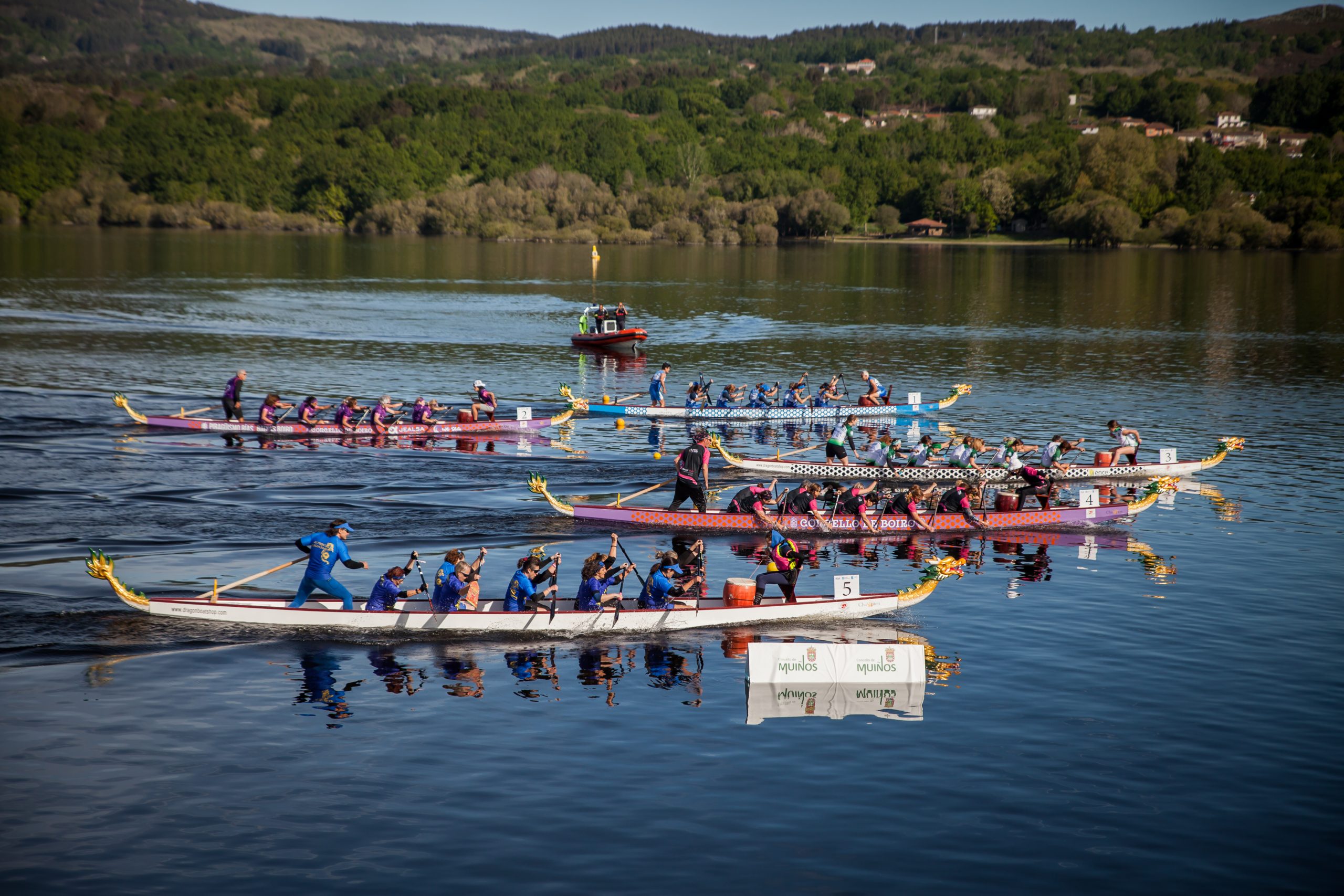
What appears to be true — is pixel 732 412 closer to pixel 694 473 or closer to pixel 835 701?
pixel 694 473

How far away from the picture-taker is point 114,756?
57.5 feet

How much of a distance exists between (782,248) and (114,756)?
185 metres

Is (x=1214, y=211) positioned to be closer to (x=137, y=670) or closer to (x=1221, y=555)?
(x=1221, y=555)

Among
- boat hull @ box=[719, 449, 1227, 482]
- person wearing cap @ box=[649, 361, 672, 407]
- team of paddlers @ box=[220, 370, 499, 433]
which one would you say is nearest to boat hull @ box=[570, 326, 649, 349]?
person wearing cap @ box=[649, 361, 672, 407]

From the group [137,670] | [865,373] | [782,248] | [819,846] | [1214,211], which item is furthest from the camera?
[782,248]

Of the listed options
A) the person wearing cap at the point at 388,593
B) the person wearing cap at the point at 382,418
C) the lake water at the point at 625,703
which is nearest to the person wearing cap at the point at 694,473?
the lake water at the point at 625,703

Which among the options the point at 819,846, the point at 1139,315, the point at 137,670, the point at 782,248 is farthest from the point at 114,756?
the point at 782,248

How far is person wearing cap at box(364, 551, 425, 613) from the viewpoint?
22.1 metres

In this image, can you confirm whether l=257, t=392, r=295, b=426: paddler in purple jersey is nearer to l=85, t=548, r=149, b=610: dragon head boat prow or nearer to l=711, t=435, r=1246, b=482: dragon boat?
l=711, t=435, r=1246, b=482: dragon boat

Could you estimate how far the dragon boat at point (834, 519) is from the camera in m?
30.3

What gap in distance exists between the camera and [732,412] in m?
47.1

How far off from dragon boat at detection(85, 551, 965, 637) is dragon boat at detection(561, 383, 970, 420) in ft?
76.4

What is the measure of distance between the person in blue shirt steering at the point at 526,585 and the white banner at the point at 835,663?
4619 mm

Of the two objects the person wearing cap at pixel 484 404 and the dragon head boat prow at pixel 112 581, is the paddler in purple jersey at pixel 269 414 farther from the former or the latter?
the dragon head boat prow at pixel 112 581
